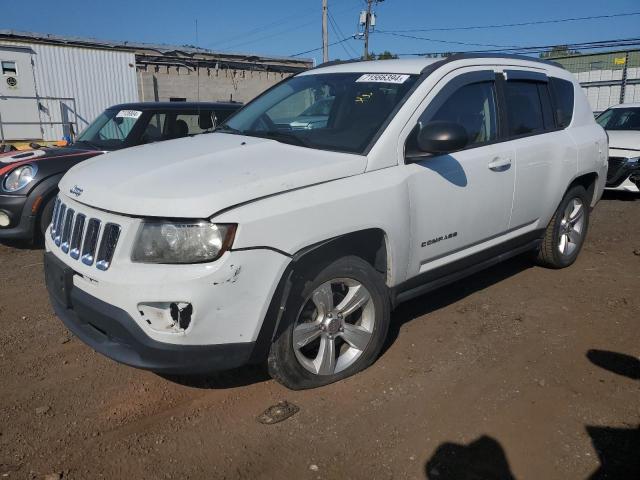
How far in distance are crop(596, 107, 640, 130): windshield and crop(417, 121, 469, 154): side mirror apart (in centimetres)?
848

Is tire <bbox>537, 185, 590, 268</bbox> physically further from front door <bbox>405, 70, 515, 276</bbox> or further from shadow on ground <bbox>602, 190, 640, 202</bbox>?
shadow on ground <bbox>602, 190, 640, 202</bbox>

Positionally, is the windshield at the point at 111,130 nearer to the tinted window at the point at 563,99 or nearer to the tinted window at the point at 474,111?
the tinted window at the point at 474,111

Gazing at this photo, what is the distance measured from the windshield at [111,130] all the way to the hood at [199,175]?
133 inches

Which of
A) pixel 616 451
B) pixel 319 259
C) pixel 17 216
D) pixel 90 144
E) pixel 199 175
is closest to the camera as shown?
pixel 616 451

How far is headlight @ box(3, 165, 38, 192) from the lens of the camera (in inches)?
224

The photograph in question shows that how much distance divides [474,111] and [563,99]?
157cm

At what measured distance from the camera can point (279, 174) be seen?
274cm

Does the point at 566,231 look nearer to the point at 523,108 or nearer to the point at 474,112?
the point at 523,108

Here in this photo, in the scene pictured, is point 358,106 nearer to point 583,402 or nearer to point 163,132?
point 583,402

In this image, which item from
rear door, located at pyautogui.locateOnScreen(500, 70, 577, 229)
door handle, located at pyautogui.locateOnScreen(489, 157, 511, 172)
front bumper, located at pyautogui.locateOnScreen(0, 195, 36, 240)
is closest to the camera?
door handle, located at pyautogui.locateOnScreen(489, 157, 511, 172)

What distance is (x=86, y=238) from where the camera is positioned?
9.15 feet

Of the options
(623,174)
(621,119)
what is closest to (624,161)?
(623,174)

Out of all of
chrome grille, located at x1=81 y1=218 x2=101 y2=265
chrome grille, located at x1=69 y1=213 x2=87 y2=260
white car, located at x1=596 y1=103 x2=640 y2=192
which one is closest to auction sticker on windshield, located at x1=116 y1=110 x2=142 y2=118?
chrome grille, located at x1=69 y1=213 x2=87 y2=260

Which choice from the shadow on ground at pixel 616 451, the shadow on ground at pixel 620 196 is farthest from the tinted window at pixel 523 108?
the shadow on ground at pixel 620 196
